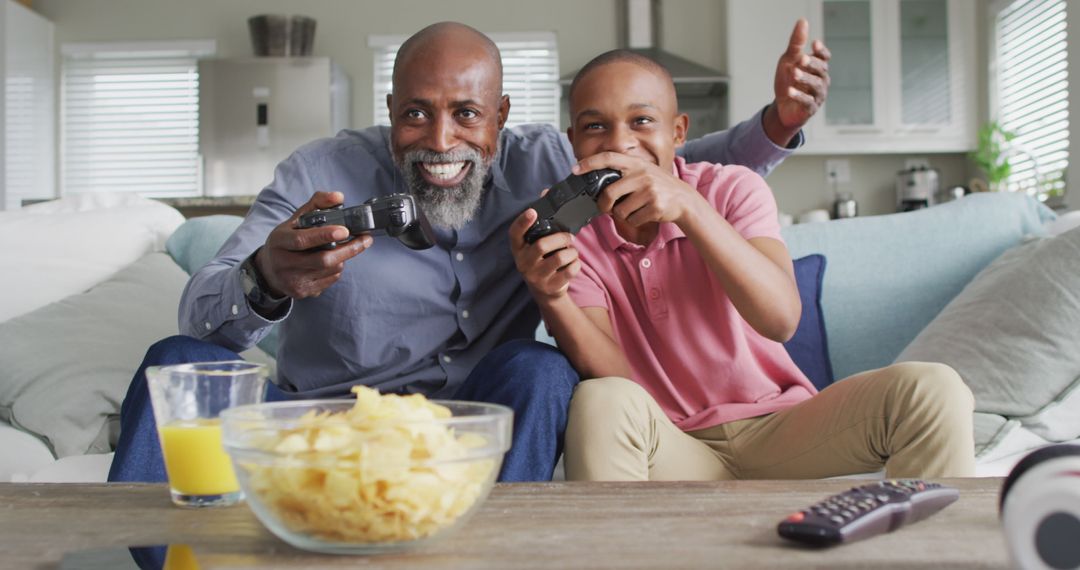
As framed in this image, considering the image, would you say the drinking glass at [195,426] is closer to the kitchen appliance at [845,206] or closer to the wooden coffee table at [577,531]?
the wooden coffee table at [577,531]

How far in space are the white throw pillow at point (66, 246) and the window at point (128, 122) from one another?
3.62 m

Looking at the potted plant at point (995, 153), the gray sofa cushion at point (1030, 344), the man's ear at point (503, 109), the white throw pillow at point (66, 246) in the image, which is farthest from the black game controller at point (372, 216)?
the potted plant at point (995, 153)

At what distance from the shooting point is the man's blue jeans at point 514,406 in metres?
1.22

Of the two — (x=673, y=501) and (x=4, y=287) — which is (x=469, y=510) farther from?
(x=4, y=287)

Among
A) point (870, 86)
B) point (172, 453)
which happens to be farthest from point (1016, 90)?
point (172, 453)

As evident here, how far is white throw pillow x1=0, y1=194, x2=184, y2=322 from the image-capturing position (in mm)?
2107

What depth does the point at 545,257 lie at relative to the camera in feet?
4.48

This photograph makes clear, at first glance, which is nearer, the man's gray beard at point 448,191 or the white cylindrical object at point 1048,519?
the white cylindrical object at point 1048,519

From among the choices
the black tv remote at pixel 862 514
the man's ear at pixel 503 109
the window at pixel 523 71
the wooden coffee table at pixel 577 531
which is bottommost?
the wooden coffee table at pixel 577 531

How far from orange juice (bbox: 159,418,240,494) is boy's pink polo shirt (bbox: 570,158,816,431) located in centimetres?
75

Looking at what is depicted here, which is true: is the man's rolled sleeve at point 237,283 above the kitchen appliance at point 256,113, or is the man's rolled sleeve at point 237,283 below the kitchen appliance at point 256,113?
below

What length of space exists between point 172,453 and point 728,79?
4712 millimetres

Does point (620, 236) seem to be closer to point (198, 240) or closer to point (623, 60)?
point (623, 60)

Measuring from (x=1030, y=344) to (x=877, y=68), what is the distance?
156 inches
